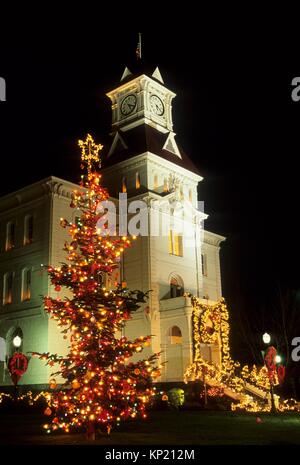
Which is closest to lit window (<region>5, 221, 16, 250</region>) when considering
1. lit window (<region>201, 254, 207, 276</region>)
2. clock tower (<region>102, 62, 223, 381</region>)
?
clock tower (<region>102, 62, 223, 381</region>)

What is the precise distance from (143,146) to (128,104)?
6406 millimetres

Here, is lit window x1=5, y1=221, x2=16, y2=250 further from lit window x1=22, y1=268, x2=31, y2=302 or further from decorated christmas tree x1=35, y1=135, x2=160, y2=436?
decorated christmas tree x1=35, y1=135, x2=160, y2=436

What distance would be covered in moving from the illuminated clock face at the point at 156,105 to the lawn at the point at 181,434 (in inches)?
1232

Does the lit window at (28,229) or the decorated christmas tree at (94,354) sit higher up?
the lit window at (28,229)

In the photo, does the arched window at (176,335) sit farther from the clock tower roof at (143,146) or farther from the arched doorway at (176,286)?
the clock tower roof at (143,146)

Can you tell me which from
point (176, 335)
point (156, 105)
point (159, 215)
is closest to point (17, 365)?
point (176, 335)

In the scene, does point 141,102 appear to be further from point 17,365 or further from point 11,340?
point 17,365

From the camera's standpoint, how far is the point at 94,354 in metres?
15.2

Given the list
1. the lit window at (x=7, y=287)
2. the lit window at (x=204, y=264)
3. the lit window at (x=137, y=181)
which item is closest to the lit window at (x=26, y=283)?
the lit window at (x=7, y=287)

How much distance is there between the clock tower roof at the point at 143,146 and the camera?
42.8 m

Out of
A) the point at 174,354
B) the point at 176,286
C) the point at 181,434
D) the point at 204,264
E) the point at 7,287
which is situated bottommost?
the point at 181,434

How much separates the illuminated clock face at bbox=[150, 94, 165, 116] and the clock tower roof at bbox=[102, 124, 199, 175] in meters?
2.33

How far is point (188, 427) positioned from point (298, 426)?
4159 mm
